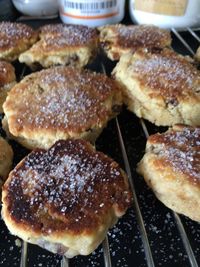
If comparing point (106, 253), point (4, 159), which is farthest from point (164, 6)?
point (106, 253)

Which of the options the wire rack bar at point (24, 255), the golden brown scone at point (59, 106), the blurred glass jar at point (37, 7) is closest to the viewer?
the wire rack bar at point (24, 255)

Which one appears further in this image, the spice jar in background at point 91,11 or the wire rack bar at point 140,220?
the spice jar in background at point 91,11

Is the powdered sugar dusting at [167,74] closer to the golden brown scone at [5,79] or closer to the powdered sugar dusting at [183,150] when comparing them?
the powdered sugar dusting at [183,150]

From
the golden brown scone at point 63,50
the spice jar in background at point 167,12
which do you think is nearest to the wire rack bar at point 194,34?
the spice jar in background at point 167,12

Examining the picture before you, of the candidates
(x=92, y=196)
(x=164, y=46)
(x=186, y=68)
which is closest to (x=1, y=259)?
(x=92, y=196)

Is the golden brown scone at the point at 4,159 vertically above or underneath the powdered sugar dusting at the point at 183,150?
underneath

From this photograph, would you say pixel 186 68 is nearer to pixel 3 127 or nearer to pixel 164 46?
pixel 164 46

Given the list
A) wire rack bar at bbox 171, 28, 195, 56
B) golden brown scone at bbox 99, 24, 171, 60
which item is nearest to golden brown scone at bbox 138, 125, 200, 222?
golden brown scone at bbox 99, 24, 171, 60
